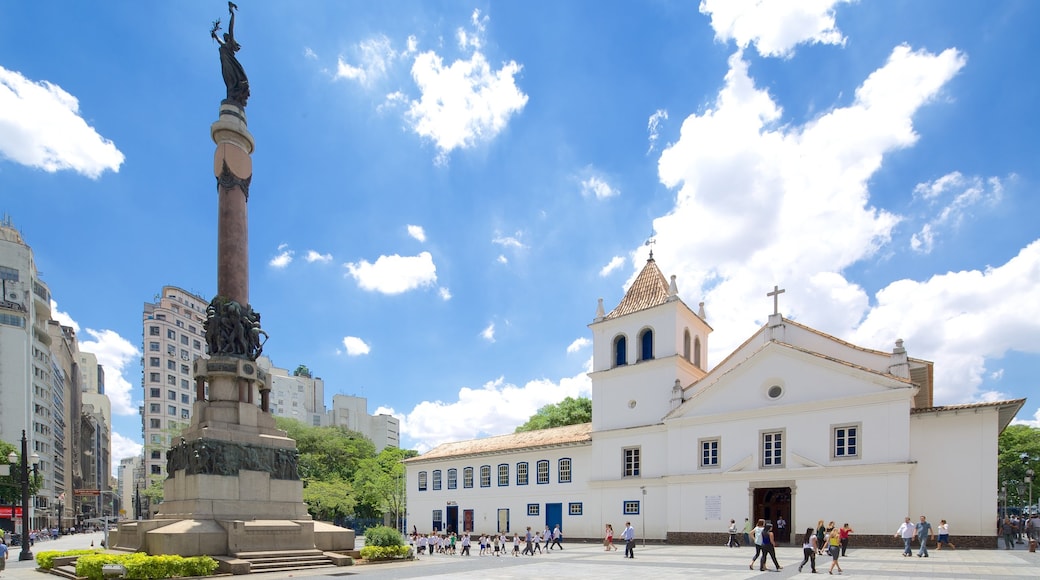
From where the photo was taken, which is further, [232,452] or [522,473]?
[522,473]

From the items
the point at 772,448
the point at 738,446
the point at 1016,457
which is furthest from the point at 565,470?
the point at 1016,457

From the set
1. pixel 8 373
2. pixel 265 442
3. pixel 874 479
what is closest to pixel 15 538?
pixel 8 373

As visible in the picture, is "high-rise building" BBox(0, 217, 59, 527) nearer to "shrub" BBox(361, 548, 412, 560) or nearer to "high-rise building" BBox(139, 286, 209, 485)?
"high-rise building" BBox(139, 286, 209, 485)

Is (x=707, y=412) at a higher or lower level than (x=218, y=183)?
lower

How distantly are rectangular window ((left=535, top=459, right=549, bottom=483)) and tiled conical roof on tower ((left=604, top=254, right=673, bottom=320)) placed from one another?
9939mm

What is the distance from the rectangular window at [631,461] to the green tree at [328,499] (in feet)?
83.3

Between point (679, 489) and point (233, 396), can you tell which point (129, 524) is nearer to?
point (233, 396)

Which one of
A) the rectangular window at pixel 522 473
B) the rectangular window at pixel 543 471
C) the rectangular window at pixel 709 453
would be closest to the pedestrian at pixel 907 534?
the rectangular window at pixel 709 453

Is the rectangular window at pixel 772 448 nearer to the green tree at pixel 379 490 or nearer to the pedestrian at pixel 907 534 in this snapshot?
the pedestrian at pixel 907 534

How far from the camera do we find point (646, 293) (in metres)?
35.7

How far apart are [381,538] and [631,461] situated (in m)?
17.4

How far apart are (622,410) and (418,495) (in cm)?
1846

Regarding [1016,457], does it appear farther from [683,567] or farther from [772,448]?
[683,567]

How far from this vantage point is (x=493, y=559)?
2344 centimetres
